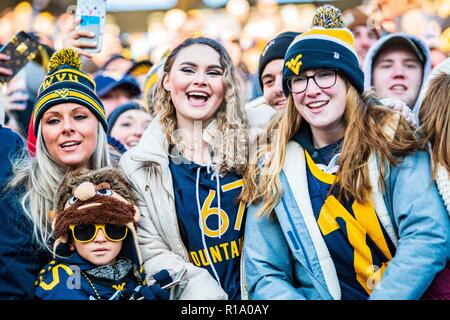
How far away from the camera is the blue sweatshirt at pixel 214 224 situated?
3.24 meters

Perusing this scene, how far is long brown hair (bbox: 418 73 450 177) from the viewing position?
2.97m

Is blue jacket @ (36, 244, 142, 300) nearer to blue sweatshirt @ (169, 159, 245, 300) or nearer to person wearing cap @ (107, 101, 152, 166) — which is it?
blue sweatshirt @ (169, 159, 245, 300)

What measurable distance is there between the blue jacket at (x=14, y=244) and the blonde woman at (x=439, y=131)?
1851mm

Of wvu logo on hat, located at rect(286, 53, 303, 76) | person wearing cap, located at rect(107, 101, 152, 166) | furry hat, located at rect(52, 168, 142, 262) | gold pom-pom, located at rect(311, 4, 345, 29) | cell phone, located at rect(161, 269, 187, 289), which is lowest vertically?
cell phone, located at rect(161, 269, 187, 289)

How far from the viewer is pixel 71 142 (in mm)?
3391

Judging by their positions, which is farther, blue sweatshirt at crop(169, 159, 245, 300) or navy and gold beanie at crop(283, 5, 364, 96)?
blue sweatshirt at crop(169, 159, 245, 300)

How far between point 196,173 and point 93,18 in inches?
47.9

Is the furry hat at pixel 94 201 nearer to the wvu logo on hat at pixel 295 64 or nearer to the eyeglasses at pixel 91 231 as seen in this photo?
the eyeglasses at pixel 91 231

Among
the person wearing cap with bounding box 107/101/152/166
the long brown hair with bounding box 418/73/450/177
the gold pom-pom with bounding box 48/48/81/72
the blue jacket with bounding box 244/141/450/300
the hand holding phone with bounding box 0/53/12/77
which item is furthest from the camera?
the person wearing cap with bounding box 107/101/152/166

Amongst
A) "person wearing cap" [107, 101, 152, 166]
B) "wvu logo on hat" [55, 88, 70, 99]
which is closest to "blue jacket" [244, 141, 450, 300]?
"wvu logo on hat" [55, 88, 70, 99]

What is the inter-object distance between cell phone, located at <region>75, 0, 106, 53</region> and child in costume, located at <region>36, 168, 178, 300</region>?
3.45ft

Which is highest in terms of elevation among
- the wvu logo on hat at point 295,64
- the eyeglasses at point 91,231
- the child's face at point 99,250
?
the wvu logo on hat at point 295,64

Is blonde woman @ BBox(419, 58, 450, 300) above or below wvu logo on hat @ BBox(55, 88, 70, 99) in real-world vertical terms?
below

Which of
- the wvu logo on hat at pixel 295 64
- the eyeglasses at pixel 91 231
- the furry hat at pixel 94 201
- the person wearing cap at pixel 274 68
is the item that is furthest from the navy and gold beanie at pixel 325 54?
the eyeglasses at pixel 91 231
